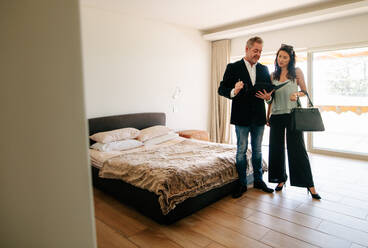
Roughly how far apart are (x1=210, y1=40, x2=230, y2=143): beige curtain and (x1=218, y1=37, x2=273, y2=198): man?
2.74m

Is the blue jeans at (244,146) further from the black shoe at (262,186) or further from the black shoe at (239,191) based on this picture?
the black shoe at (262,186)

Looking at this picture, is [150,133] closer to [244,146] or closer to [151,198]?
[244,146]

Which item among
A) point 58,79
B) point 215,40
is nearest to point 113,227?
point 58,79

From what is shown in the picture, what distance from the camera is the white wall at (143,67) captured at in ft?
12.4

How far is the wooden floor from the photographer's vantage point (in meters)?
1.91

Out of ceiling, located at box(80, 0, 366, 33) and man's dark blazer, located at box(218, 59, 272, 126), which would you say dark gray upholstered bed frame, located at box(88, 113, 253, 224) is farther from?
ceiling, located at box(80, 0, 366, 33)

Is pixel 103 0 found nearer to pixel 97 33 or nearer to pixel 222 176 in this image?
pixel 97 33

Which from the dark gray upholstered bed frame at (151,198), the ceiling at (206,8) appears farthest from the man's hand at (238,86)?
the ceiling at (206,8)

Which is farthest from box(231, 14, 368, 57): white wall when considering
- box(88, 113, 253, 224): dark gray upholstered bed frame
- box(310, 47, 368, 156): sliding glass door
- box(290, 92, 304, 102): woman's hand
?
box(88, 113, 253, 224): dark gray upholstered bed frame

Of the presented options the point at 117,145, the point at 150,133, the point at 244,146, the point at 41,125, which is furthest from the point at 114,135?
the point at 41,125

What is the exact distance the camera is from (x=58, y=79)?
18.3 inches

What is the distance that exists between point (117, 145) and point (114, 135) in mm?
200

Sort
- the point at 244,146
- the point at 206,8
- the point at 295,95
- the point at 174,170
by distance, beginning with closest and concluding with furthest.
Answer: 1. the point at 174,170
2. the point at 295,95
3. the point at 244,146
4. the point at 206,8

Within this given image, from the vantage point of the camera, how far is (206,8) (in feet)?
13.0
